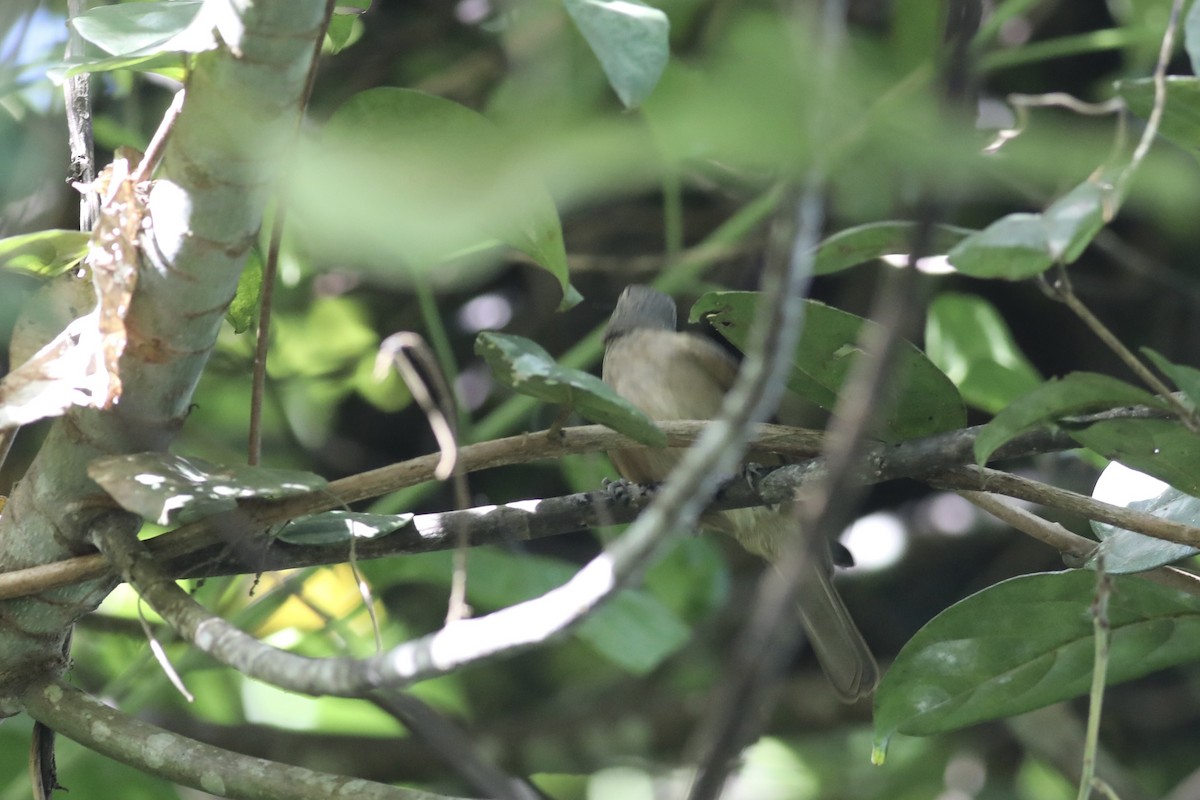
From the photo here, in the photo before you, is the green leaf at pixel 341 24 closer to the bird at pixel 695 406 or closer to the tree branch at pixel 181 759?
the tree branch at pixel 181 759

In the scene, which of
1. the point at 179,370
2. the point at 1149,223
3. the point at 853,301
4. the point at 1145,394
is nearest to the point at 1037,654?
the point at 1145,394

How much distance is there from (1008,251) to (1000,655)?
0.52 metres

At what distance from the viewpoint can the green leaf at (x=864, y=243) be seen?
3.44 ft

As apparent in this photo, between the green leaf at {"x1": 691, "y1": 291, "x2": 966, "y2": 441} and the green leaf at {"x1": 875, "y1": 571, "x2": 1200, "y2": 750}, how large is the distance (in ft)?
0.64

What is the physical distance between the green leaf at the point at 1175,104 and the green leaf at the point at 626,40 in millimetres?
395

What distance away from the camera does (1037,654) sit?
4.17 feet

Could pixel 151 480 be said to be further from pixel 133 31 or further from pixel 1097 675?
pixel 1097 675

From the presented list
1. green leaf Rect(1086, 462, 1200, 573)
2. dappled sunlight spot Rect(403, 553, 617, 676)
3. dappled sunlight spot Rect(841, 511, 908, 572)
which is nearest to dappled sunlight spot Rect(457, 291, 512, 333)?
dappled sunlight spot Rect(841, 511, 908, 572)

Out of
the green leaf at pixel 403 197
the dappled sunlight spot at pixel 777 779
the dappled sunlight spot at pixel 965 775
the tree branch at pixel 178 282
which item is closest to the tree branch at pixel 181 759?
the tree branch at pixel 178 282

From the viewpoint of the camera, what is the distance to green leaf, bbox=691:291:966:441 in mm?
1211

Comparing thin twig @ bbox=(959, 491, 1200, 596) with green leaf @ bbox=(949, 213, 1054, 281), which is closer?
green leaf @ bbox=(949, 213, 1054, 281)

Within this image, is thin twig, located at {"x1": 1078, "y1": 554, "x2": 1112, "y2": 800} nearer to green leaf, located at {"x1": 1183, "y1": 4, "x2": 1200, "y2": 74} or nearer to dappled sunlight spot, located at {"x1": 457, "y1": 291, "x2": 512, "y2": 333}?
green leaf, located at {"x1": 1183, "y1": 4, "x2": 1200, "y2": 74}

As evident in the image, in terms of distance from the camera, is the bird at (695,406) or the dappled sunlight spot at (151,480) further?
the bird at (695,406)

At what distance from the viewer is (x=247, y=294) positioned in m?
1.40
